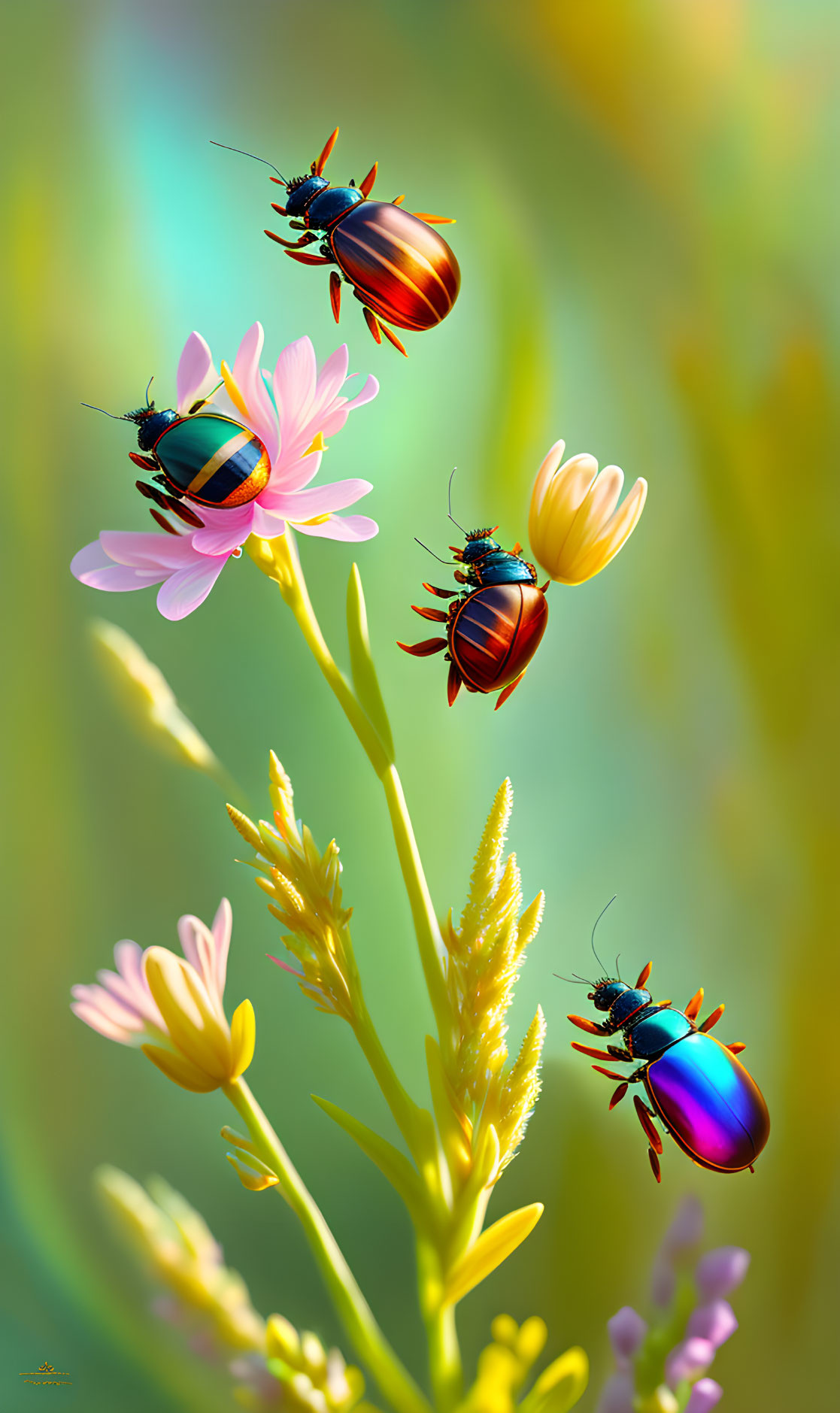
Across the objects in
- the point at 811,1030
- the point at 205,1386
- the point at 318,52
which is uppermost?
the point at 318,52

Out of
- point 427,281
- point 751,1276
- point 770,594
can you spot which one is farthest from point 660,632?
point 751,1276

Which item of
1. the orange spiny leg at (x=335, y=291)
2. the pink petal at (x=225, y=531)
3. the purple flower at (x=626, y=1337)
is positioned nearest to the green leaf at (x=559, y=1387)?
the purple flower at (x=626, y=1337)

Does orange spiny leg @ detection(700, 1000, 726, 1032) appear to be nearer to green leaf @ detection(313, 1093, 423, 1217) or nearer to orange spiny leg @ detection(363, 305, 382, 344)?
green leaf @ detection(313, 1093, 423, 1217)

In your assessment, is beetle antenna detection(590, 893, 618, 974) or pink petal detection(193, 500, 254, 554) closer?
pink petal detection(193, 500, 254, 554)

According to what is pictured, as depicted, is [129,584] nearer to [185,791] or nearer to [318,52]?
[185,791]

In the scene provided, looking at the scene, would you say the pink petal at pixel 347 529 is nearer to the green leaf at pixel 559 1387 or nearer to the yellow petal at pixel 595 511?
the yellow petal at pixel 595 511

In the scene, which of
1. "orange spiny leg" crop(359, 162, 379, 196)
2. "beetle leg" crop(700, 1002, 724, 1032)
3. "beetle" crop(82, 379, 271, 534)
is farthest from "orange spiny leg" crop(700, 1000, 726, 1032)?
"orange spiny leg" crop(359, 162, 379, 196)
